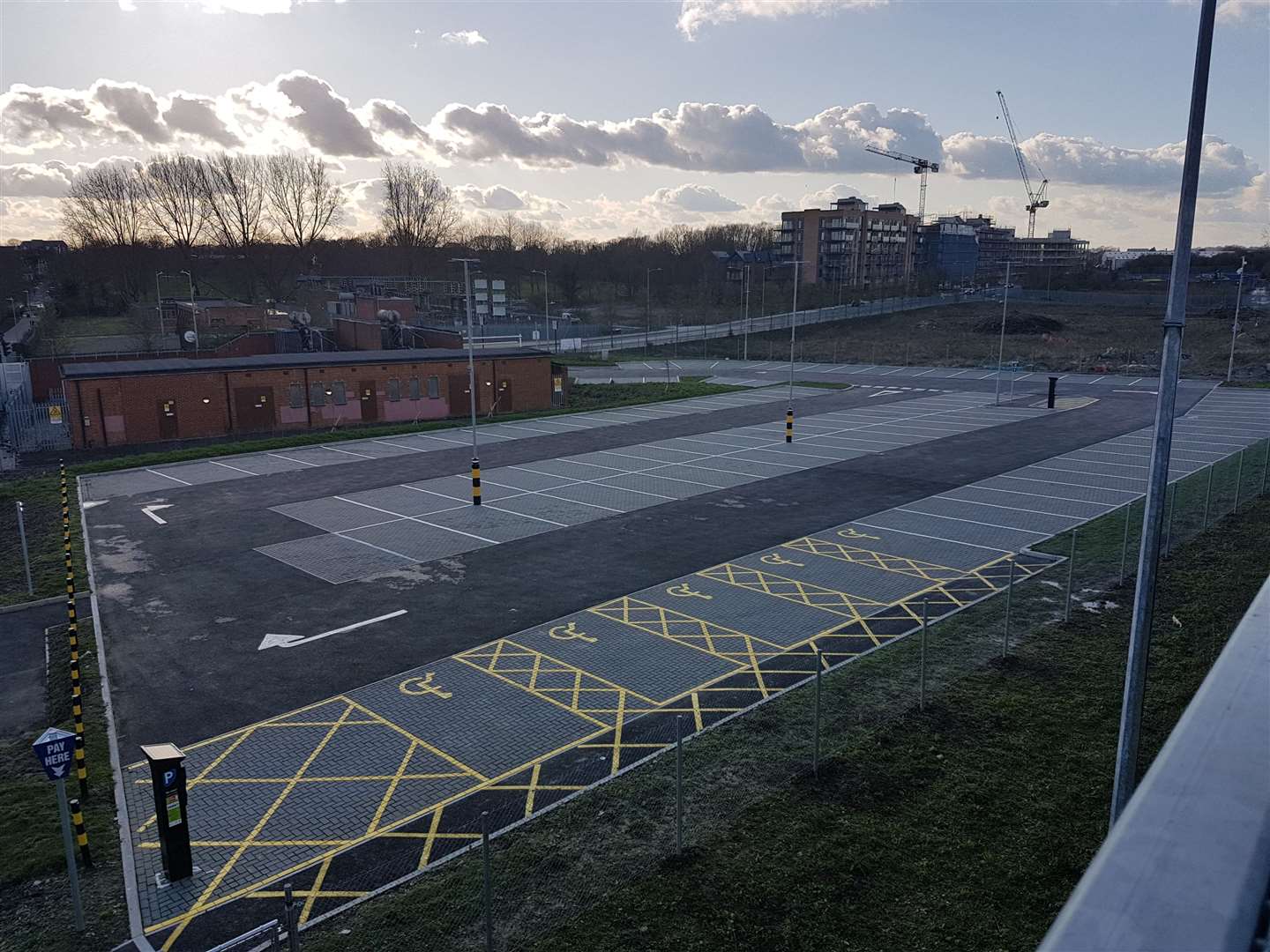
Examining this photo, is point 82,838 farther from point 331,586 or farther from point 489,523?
point 489,523

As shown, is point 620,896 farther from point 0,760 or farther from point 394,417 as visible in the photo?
point 394,417

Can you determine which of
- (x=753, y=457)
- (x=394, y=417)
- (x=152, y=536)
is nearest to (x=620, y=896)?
(x=152, y=536)

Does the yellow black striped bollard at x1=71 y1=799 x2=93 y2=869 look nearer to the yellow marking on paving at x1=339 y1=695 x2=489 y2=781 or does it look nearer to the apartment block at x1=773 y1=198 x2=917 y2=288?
the yellow marking on paving at x1=339 y1=695 x2=489 y2=781

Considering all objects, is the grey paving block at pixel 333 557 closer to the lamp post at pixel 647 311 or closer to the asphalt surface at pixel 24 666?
the asphalt surface at pixel 24 666

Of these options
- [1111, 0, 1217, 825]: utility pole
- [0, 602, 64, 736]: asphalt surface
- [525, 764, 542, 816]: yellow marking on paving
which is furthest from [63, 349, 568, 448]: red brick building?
[1111, 0, 1217, 825]: utility pole

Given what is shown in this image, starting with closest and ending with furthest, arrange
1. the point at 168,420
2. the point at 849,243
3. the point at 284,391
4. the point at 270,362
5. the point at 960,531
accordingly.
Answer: the point at 960,531, the point at 168,420, the point at 284,391, the point at 270,362, the point at 849,243

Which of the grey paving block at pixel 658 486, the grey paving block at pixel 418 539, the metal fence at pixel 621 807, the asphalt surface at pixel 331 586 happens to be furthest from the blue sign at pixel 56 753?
the grey paving block at pixel 658 486

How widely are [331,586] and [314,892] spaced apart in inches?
466

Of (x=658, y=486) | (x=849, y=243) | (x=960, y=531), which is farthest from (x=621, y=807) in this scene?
(x=849, y=243)

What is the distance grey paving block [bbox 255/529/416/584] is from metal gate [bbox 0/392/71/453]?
23765 millimetres

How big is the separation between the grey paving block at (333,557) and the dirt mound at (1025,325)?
3376 inches

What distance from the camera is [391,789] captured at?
12.5 metres

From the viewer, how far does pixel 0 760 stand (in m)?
13.4

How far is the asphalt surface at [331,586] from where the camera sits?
16.2m
